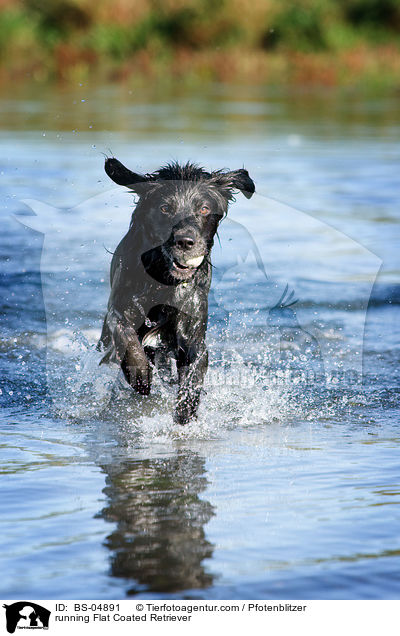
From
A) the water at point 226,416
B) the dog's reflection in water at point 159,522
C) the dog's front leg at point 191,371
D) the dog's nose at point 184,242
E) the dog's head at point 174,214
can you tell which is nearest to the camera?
the dog's reflection in water at point 159,522

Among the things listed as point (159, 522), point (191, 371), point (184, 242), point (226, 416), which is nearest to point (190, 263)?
point (184, 242)

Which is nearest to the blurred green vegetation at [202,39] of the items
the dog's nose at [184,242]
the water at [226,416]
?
the water at [226,416]

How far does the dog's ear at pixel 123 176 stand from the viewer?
6.37 metres

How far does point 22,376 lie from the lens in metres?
7.14

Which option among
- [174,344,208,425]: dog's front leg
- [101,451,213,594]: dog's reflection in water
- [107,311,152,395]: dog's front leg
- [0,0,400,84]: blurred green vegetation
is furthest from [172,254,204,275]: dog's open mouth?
[0,0,400,84]: blurred green vegetation

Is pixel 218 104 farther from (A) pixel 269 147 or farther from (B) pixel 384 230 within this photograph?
(B) pixel 384 230

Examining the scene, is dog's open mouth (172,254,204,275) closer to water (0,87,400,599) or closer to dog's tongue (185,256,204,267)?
dog's tongue (185,256,204,267)

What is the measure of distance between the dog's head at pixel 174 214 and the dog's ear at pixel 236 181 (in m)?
0.02

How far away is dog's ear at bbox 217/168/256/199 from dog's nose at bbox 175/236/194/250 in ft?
2.32

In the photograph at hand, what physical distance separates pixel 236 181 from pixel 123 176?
2.47ft

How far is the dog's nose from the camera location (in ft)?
19.7

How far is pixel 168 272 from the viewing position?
634cm

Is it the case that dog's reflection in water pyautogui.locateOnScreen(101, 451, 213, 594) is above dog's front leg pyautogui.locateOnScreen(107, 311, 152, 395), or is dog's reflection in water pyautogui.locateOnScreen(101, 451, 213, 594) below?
below

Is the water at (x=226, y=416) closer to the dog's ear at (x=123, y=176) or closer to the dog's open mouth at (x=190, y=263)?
the dog's open mouth at (x=190, y=263)
